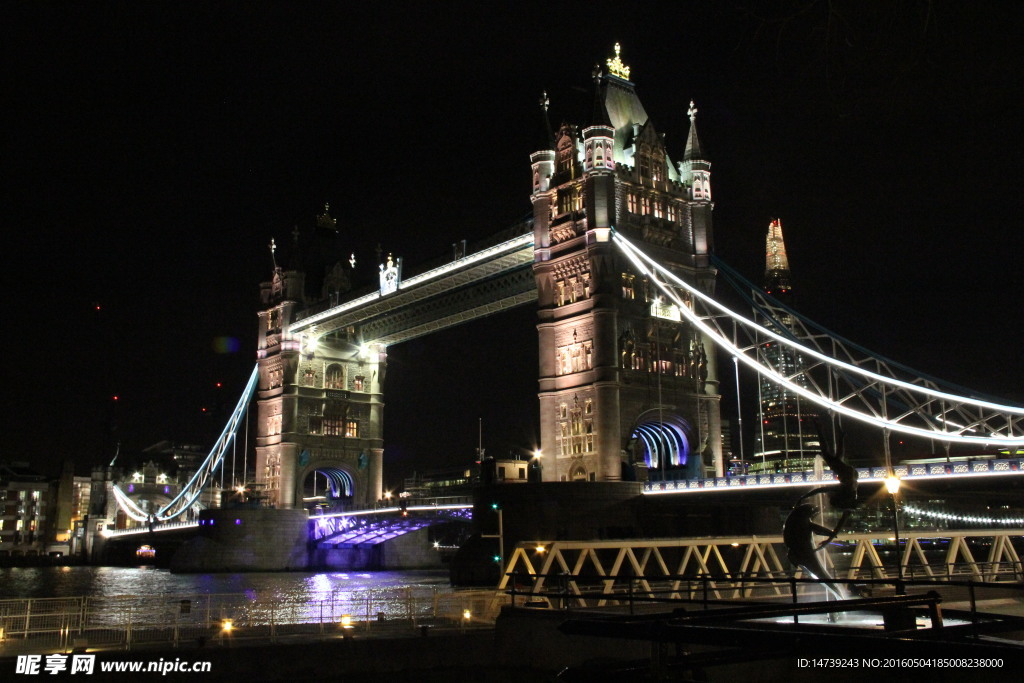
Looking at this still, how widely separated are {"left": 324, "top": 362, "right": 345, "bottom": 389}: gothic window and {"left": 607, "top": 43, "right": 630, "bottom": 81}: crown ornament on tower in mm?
41995

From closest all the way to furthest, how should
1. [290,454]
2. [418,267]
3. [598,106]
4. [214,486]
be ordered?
[598,106], [418,267], [290,454], [214,486]

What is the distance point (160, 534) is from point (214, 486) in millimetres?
23904

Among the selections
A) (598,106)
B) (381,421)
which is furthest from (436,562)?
(598,106)

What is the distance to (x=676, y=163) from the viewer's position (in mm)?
64250

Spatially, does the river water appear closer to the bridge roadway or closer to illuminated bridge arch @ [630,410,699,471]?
the bridge roadway

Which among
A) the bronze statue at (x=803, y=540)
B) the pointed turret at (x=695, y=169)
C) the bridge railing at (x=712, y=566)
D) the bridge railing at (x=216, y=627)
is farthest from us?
the pointed turret at (x=695, y=169)

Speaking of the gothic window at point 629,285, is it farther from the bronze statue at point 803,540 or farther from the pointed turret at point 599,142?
the bronze statue at point 803,540

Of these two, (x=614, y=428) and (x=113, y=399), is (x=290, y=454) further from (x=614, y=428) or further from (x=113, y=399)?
(x=113, y=399)

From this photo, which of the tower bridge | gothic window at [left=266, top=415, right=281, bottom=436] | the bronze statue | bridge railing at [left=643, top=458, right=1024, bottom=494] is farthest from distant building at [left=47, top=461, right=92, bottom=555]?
the bronze statue

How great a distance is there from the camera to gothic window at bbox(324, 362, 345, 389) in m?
93.7

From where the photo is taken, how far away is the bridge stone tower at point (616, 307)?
5634 cm

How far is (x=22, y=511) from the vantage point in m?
155

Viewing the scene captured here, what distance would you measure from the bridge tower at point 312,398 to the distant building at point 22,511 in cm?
7673

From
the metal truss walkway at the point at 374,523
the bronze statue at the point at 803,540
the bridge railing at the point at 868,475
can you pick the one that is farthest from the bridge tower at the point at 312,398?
the bronze statue at the point at 803,540
